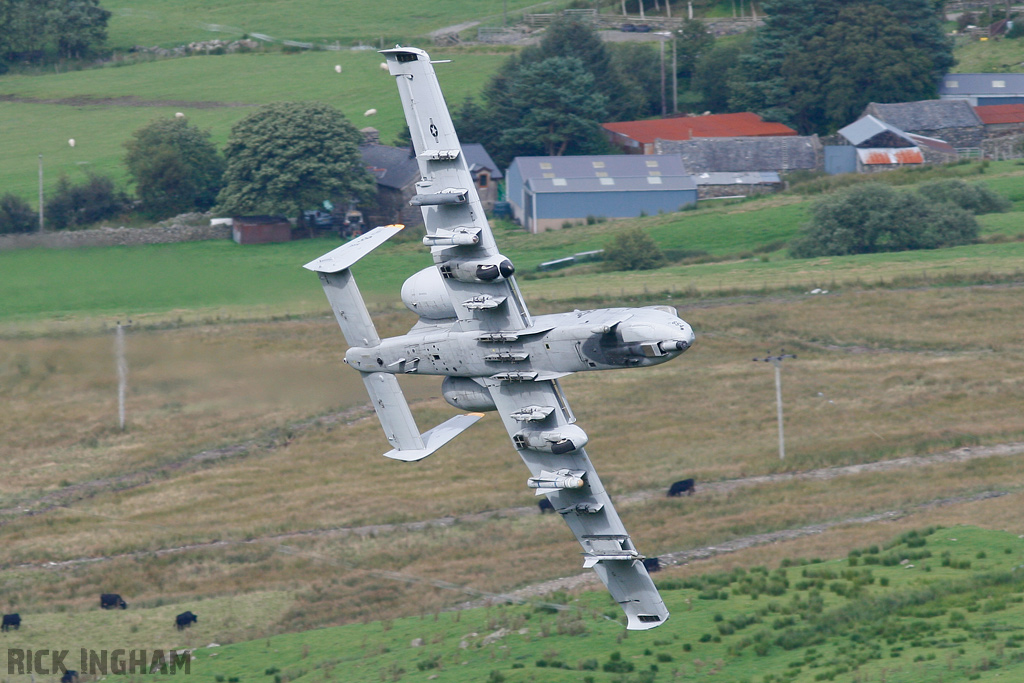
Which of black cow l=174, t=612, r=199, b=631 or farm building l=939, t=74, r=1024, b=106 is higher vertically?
farm building l=939, t=74, r=1024, b=106

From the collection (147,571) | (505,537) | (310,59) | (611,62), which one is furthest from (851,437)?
(310,59)

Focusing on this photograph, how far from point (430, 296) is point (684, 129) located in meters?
141

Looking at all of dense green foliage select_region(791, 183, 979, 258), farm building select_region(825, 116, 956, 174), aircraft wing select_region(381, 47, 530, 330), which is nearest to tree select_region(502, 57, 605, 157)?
farm building select_region(825, 116, 956, 174)

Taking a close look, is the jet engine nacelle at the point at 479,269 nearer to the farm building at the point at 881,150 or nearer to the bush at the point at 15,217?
the bush at the point at 15,217

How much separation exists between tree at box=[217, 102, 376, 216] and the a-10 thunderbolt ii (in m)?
92.9

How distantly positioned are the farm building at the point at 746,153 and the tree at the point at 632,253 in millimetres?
36580

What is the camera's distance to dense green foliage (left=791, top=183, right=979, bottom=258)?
127 metres

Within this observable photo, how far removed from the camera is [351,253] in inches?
1667

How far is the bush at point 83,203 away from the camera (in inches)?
5512

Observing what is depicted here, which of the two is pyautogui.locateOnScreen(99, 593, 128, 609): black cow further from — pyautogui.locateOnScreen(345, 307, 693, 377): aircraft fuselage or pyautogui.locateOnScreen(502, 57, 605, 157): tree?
pyautogui.locateOnScreen(502, 57, 605, 157): tree

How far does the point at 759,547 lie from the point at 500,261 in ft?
105

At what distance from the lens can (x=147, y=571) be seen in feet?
214

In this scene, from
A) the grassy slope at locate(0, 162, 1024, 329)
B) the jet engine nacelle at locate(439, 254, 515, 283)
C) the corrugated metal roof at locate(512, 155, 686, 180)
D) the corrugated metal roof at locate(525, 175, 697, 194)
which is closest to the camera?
the jet engine nacelle at locate(439, 254, 515, 283)

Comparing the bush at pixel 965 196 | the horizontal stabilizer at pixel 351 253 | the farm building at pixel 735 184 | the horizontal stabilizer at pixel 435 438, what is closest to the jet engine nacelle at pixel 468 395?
the horizontal stabilizer at pixel 435 438
